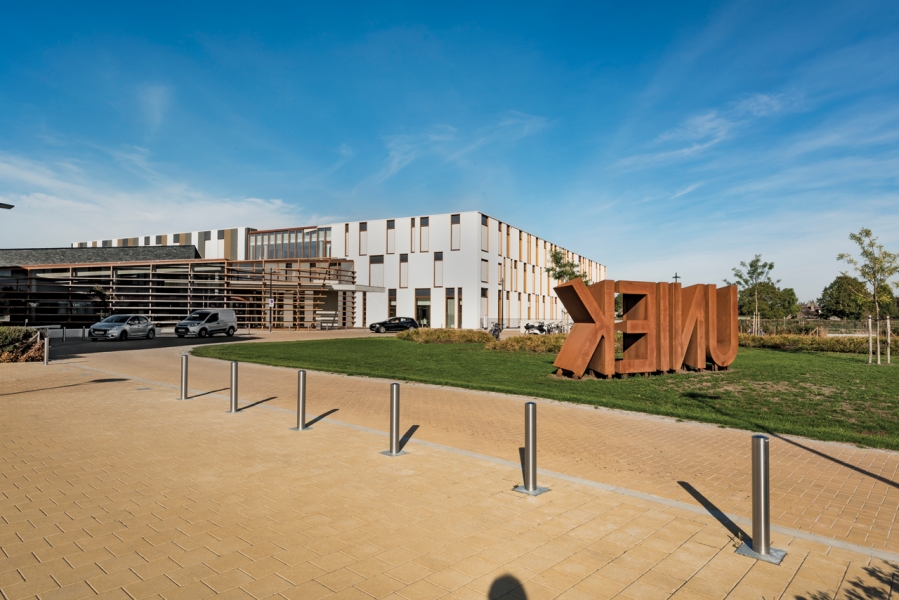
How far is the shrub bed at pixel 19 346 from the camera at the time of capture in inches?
730

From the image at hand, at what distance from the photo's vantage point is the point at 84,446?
7.08 metres

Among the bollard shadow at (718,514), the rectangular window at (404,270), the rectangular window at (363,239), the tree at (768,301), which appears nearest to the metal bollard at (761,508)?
the bollard shadow at (718,514)

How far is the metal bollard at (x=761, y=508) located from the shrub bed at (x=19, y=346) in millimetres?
22449

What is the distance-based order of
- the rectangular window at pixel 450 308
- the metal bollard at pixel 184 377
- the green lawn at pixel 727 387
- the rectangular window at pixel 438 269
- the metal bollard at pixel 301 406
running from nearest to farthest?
the metal bollard at pixel 301 406 → the green lawn at pixel 727 387 → the metal bollard at pixel 184 377 → the rectangular window at pixel 450 308 → the rectangular window at pixel 438 269

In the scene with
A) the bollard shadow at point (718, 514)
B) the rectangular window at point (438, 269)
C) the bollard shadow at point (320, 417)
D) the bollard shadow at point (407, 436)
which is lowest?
the bollard shadow at point (718, 514)

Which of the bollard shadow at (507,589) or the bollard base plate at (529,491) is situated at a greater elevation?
the bollard base plate at (529,491)

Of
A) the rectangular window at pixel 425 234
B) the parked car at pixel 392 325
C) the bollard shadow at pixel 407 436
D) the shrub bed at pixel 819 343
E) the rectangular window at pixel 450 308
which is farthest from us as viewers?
the rectangular window at pixel 425 234

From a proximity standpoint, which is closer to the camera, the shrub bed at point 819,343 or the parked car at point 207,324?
the shrub bed at point 819,343

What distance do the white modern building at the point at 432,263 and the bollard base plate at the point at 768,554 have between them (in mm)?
49715

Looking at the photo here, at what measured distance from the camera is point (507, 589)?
3506mm

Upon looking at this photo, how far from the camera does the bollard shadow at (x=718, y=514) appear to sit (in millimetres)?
4430

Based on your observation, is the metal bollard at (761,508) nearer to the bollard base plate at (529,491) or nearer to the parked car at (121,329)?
the bollard base plate at (529,491)

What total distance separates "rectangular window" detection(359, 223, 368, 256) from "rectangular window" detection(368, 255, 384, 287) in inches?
47.3

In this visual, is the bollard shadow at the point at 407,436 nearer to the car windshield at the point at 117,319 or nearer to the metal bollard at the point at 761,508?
the metal bollard at the point at 761,508
